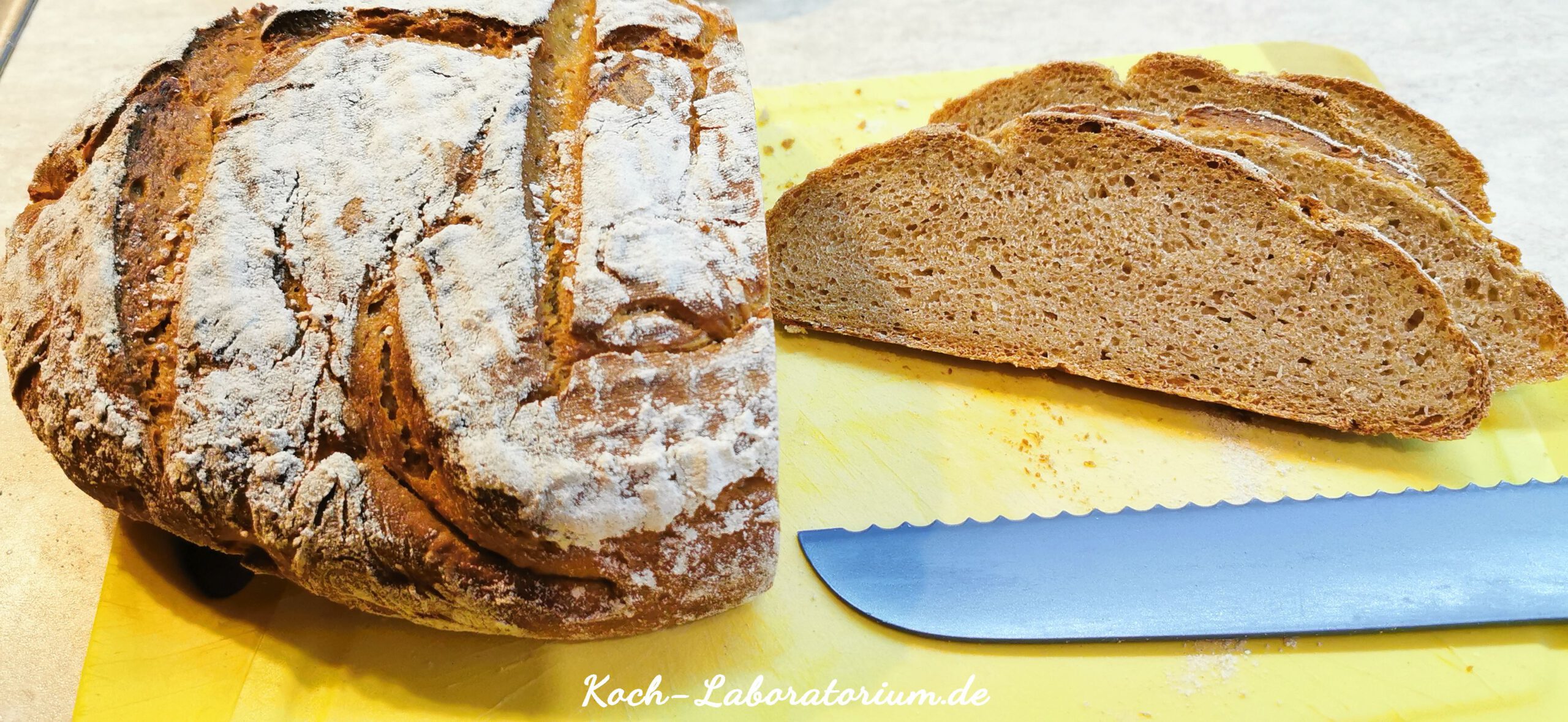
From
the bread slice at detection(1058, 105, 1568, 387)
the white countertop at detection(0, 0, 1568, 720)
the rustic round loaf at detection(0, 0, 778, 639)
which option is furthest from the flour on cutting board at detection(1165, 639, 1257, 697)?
the white countertop at detection(0, 0, 1568, 720)

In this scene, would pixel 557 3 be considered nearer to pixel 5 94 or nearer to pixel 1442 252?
pixel 1442 252

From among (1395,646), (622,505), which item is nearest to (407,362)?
(622,505)

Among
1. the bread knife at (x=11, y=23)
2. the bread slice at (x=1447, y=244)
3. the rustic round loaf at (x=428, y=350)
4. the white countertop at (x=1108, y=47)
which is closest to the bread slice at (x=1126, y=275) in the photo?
the bread slice at (x=1447, y=244)

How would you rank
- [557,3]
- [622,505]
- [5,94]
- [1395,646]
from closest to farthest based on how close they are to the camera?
[622,505]
[1395,646]
[557,3]
[5,94]

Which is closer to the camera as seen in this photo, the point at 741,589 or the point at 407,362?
the point at 407,362

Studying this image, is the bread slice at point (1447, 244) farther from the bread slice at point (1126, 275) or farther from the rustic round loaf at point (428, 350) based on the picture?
the rustic round loaf at point (428, 350)
